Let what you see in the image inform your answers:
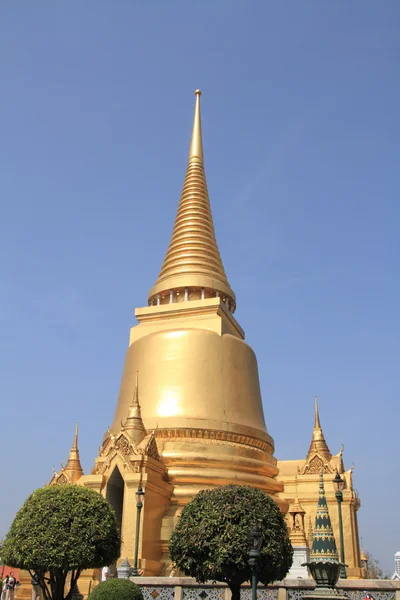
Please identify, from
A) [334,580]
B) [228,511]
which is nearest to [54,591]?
[228,511]

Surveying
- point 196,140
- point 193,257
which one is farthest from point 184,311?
point 196,140

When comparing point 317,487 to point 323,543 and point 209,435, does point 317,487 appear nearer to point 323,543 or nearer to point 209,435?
point 209,435

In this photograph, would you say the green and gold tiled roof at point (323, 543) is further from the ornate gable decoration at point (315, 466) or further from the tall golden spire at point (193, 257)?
the tall golden spire at point (193, 257)

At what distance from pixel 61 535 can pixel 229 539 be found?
3.97 m

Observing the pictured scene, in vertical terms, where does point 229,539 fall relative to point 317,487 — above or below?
below

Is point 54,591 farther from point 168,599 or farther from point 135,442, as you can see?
point 135,442

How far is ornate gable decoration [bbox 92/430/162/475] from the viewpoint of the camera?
23855 mm

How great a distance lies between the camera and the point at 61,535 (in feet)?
46.7

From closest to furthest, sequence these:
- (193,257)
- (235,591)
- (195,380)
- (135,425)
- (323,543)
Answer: (323,543), (235,591), (135,425), (195,380), (193,257)

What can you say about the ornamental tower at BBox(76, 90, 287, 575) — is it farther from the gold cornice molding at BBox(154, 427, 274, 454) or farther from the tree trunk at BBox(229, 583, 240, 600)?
the tree trunk at BBox(229, 583, 240, 600)

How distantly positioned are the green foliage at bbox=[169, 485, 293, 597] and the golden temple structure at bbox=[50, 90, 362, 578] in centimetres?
886

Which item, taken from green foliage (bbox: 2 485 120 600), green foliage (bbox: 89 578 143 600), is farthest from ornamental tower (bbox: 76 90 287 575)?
green foliage (bbox: 89 578 143 600)

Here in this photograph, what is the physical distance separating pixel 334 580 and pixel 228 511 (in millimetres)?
2844

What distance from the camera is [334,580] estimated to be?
36.8 feet
